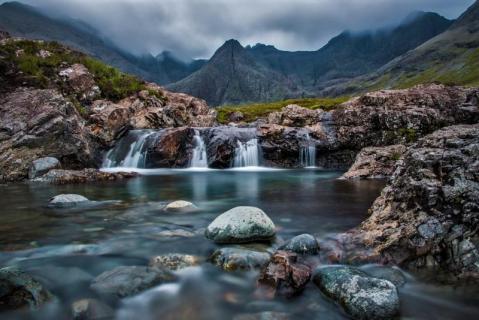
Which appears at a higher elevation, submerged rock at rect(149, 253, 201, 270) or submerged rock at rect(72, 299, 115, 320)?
submerged rock at rect(149, 253, 201, 270)

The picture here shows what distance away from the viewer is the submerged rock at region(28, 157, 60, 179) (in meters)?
21.8

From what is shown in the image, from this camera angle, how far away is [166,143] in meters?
32.2

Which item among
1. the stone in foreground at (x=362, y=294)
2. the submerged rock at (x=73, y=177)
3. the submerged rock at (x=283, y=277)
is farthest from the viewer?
the submerged rock at (x=73, y=177)

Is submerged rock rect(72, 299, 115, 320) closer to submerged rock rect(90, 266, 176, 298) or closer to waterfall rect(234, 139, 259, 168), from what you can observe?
submerged rock rect(90, 266, 176, 298)

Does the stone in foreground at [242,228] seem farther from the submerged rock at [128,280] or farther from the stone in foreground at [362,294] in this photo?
the stone in foreground at [362,294]

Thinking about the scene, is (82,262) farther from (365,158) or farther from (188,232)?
(365,158)

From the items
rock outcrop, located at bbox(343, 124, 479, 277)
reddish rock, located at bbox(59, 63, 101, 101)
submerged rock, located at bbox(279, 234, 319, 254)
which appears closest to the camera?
rock outcrop, located at bbox(343, 124, 479, 277)

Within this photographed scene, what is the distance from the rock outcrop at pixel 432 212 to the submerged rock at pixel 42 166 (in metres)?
19.9

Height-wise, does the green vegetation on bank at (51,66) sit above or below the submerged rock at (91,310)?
above

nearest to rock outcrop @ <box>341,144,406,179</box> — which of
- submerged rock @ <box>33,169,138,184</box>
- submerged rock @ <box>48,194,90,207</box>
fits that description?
submerged rock @ <box>33,169,138,184</box>

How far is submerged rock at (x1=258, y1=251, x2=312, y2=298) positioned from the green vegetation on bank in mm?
32468

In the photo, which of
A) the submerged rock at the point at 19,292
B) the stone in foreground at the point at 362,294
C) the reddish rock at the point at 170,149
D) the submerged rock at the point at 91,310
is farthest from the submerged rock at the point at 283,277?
the reddish rock at the point at 170,149

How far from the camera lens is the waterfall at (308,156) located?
3328 cm

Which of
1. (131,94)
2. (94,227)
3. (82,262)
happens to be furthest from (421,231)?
(131,94)
